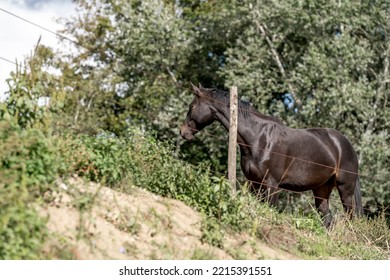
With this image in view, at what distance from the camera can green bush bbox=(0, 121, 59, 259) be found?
19.4ft

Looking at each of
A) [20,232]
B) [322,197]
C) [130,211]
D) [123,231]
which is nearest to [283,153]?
[322,197]

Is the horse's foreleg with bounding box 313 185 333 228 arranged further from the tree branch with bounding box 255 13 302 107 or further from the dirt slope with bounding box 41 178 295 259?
the tree branch with bounding box 255 13 302 107

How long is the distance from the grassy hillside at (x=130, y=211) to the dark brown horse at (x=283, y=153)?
146 cm

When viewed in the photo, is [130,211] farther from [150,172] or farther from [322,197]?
[322,197]

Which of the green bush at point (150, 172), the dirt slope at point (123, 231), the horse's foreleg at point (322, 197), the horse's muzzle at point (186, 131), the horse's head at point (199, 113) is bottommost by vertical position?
the horse's foreleg at point (322, 197)

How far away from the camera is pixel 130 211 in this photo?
7.27 m

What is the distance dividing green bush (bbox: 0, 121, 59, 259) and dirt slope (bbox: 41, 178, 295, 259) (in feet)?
0.66

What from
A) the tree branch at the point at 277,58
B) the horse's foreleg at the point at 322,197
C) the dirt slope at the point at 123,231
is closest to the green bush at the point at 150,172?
the dirt slope at the point at 123,231

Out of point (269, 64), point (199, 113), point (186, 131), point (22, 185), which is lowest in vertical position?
point (22, 185)

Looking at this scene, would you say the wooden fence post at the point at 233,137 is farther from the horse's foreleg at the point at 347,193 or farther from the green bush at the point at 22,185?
the green bush at the point at 22,185

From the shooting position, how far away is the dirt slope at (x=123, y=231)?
641cm

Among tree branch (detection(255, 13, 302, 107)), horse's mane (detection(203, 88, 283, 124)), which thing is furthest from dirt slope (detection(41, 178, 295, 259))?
tree branch (detection(255, 13, 302, 107))

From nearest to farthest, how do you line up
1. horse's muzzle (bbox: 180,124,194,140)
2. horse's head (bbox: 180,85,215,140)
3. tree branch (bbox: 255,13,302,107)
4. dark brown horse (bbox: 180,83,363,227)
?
dark brown horse (bbox: 180,83,363,227)
horse's head (bbox: 180,85,215,140)
horse's muzzle (bbox: 180,124,194,140)
tree branch (bbox: 255,13,302,107)

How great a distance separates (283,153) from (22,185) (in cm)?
574
